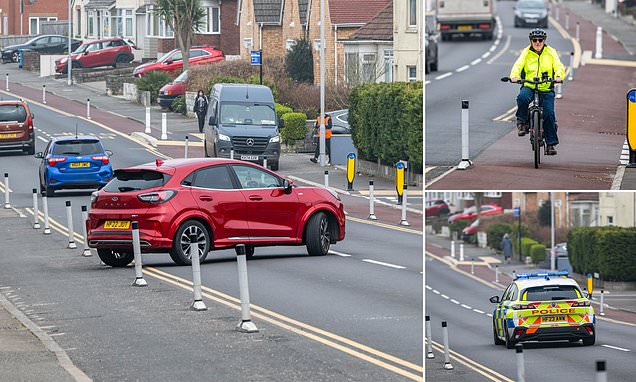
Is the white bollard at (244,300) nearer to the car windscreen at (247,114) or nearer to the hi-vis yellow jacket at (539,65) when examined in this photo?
the hi-vis yellow jacket at (539,65)

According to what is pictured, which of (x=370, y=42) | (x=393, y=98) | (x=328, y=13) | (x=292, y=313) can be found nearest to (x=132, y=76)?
(x=328, y=13)

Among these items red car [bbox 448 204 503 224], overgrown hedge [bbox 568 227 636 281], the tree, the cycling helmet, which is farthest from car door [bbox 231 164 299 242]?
the tree

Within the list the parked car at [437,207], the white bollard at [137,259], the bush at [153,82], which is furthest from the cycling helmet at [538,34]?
the bush at [153,82]

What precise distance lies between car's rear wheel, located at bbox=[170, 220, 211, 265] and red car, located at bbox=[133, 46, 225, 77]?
2119 inches

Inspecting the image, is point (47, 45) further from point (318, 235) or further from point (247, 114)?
point (318, 235)

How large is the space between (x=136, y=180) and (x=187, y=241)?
1.14 m

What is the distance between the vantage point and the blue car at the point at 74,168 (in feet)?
115

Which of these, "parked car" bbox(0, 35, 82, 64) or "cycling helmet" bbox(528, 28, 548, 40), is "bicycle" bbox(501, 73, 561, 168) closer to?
"cycling helmet" bbox(528, 28, 548, 40)

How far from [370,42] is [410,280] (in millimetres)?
45208

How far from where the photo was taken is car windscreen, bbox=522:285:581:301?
10.2 meters

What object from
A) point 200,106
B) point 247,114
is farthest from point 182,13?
point 247,114

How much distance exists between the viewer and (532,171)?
1120cm

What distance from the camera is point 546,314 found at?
32.7 feet

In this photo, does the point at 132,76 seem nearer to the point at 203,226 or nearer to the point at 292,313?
the point at 203,226
